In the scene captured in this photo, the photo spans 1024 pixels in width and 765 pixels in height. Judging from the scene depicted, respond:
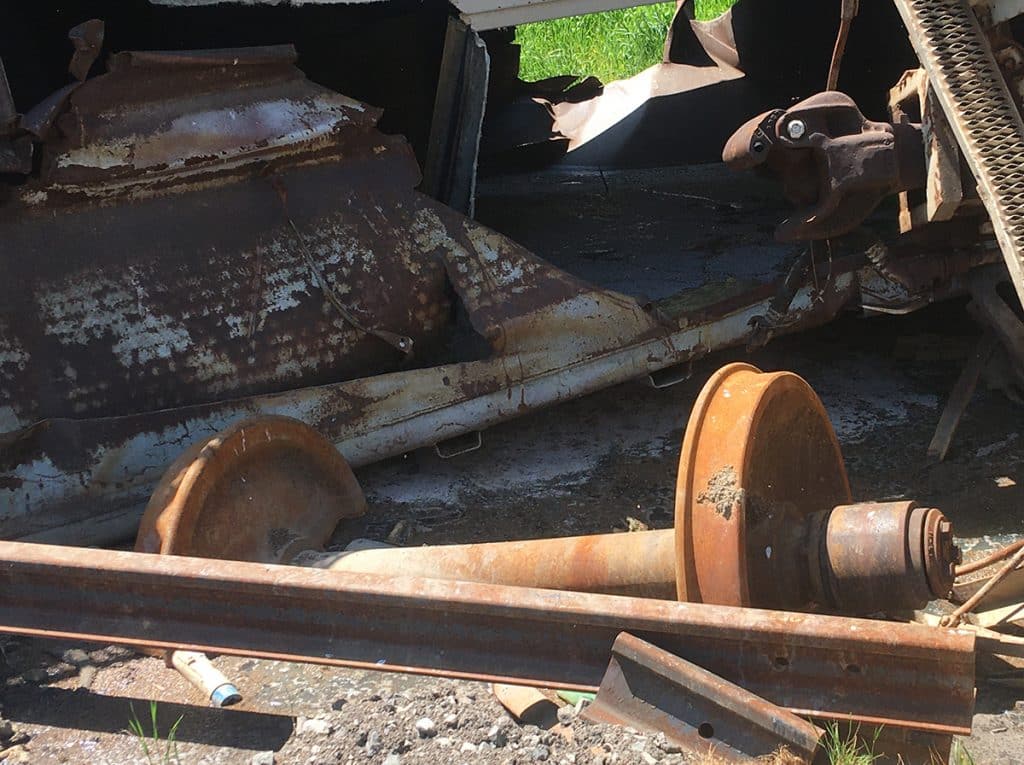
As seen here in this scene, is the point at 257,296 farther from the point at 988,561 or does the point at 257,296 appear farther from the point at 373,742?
the point at 988,561

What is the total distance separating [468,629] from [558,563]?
0.44 m

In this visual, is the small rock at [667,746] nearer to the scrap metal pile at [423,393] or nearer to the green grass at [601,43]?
the scrap metal pile at [423,393]

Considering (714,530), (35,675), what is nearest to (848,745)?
(714,530)

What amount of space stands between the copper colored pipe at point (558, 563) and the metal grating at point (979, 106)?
4.15 feet

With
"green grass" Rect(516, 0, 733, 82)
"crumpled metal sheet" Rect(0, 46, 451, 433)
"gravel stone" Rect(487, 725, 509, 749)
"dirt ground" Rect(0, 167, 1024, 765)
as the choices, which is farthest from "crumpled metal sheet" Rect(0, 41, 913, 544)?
"green grass" Rect(516, 0, 733, 82)

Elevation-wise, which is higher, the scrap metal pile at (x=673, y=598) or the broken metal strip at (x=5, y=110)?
the broken metal strip at (x=5, y=110)

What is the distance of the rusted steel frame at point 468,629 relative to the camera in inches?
88.4

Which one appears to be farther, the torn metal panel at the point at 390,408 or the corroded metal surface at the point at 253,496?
the torn metal panel at the point at 390,408

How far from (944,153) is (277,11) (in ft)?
8.18

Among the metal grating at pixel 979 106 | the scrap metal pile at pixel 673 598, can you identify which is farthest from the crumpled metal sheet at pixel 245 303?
the metal grating at pixel 979 106

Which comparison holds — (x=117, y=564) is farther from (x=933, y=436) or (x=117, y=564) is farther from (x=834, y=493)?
(x=933, y=436)

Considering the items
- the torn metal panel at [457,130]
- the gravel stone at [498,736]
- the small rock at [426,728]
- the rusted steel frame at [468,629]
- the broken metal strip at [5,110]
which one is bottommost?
the gravel stone at [498,736]

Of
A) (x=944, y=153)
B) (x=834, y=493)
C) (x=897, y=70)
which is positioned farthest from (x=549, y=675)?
(x=897, y=70)

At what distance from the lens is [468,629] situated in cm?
246
